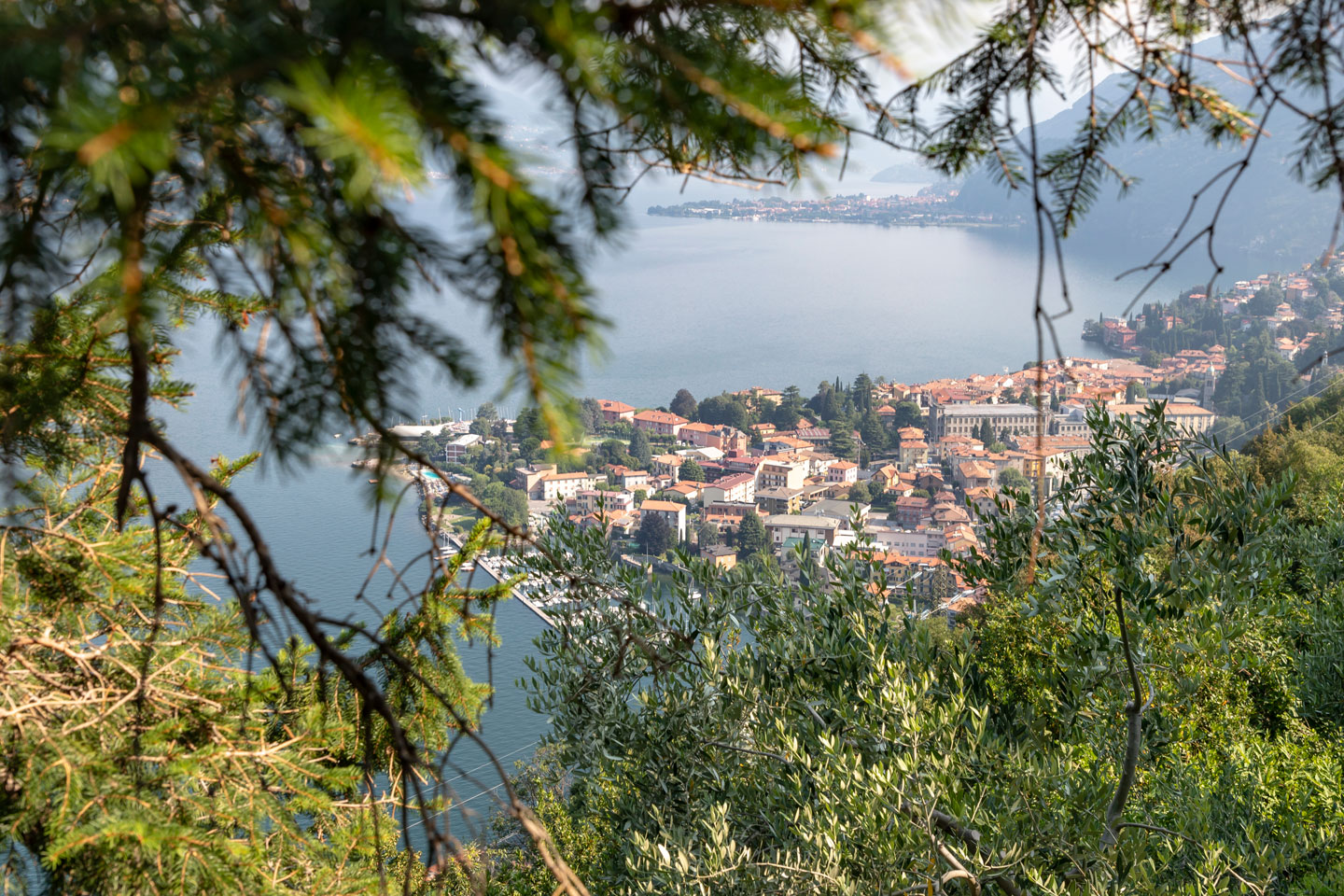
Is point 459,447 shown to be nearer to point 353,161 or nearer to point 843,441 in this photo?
point 843,441

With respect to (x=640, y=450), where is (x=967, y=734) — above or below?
above

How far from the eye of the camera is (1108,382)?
35469mm

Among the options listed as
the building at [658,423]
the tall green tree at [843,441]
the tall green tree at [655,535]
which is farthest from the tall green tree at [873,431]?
the tall green tree at [655,535]

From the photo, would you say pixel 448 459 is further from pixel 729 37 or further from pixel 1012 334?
pixel 1012 334

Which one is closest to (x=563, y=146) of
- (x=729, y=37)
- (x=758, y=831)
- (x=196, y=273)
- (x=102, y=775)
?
(x=729, y=37)

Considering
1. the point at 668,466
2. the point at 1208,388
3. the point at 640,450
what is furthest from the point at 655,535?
the point at 1208,388

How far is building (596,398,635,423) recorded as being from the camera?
3525 cm

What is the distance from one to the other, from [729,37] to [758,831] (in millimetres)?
3911

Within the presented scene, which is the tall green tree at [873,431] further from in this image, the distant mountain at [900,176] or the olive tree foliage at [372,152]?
the distant mountain at [900,176]

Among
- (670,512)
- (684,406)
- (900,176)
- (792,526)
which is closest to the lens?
(670,512)

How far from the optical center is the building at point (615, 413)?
116ft

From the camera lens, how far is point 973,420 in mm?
37500

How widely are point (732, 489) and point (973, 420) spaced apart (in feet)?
42.0

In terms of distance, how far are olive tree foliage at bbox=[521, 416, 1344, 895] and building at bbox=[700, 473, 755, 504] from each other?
2504 centimetres
